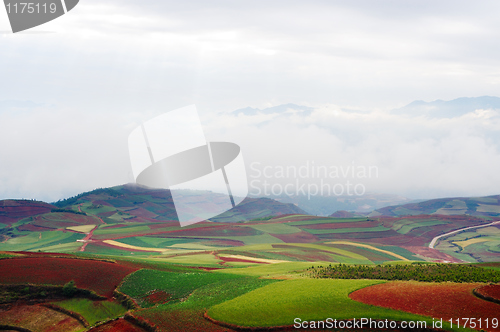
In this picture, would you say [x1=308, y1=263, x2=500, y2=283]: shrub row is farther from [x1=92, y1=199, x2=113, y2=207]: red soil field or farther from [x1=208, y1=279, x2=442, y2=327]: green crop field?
[x1=92, y1=199, x2=113, y2=207]: red soil field

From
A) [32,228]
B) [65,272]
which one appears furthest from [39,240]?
[65,272]

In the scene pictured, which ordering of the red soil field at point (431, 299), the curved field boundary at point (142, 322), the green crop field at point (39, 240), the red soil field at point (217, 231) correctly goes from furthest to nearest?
the red soil field at point (217, 231) < the green crop field at point (39, 240) < the curved field boundary at point (142, 322) < the red soil field at point (431, 299)

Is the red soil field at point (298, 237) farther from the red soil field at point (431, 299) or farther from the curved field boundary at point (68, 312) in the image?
the curved field boundary at point (68, 312)

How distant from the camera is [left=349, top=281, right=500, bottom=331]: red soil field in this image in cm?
2922

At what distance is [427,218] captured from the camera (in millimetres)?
147250

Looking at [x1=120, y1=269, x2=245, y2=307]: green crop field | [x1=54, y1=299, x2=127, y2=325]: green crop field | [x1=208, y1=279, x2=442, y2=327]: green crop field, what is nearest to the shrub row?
[x1=208, y1=279, x2=442, y2=327]: green crop field

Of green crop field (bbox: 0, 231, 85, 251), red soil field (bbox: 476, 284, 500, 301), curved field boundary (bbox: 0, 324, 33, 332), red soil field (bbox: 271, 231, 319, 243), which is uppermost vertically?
curved field boundary (bbox: 0, 324, 33, 332)

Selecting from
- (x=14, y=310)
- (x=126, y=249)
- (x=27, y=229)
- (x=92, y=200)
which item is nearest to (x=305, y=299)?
(x=14, y=310)

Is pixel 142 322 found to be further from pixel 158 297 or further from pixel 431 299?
pixel 431 299

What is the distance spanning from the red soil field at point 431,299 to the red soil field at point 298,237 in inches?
3096

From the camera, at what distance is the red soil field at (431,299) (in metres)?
29.2

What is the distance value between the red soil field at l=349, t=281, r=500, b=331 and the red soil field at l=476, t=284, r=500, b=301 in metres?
0.79

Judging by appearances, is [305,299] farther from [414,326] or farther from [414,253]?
[414,253]

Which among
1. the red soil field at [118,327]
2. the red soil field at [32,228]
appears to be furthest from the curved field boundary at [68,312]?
the red soil field at [32,228]
